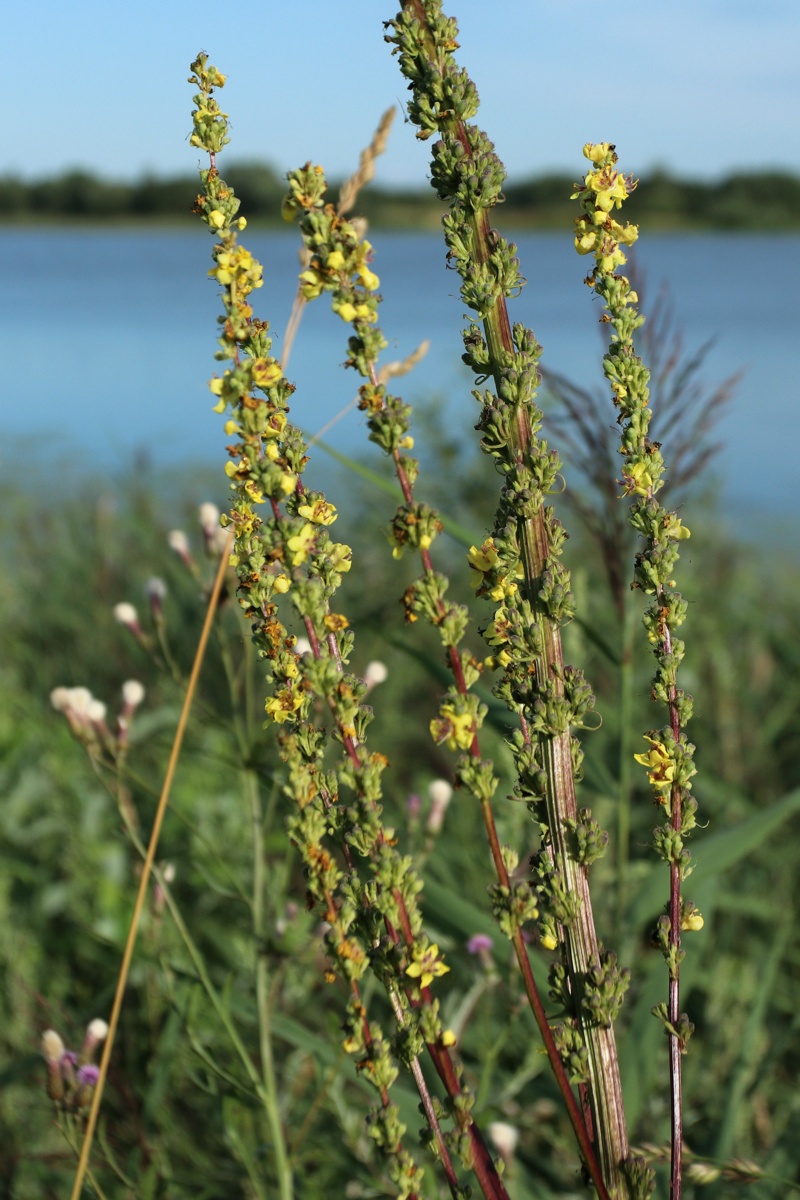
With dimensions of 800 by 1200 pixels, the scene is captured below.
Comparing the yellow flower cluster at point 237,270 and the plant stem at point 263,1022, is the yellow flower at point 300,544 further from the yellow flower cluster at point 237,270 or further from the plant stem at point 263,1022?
the plant stem at point 263,1022

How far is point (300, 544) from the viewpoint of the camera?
1027mm

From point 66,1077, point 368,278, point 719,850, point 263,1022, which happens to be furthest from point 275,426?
point 719,850

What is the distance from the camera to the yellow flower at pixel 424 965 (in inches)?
40.8

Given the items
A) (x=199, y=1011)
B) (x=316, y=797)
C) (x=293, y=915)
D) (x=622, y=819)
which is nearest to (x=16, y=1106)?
(x=199, y=1011)

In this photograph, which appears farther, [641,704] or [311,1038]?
[641,704]

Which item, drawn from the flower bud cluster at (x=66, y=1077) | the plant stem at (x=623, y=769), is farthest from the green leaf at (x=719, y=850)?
the flower bud cluster at (x=66, y=1077)

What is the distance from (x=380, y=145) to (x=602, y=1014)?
1.10m

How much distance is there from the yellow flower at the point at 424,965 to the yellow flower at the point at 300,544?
14.4 inches

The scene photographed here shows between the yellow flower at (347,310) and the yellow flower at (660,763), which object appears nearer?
the yellow flower at (347,310)

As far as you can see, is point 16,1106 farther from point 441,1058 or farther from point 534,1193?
point 441,1058

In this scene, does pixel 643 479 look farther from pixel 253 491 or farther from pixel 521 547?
pixel 253 491

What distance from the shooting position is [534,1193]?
2021mm

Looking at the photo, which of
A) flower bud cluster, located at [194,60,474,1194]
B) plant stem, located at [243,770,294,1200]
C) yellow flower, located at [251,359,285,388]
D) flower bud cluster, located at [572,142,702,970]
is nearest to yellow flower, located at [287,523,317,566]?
flower bud cluster, located at [194,60,474,1194]

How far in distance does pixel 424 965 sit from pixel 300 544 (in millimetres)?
395
